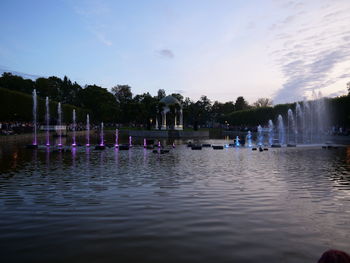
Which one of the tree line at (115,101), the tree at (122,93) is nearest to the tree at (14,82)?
the tree line at (115,101)

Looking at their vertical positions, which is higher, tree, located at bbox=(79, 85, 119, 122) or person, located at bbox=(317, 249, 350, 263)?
tree, located at bbox=(79, 85, 119, 122)

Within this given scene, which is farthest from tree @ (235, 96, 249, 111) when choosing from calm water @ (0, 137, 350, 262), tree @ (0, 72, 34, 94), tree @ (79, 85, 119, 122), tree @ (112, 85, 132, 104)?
calm water @ (0, 137, 350, 262)

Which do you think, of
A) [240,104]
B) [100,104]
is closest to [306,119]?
[100,104]

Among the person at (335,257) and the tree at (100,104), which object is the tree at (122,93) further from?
the person at (335,257)

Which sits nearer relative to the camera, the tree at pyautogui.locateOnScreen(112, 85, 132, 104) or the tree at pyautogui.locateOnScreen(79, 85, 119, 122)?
the tree at pyautogui.locateOnScreen(79, 85, 119, 122)

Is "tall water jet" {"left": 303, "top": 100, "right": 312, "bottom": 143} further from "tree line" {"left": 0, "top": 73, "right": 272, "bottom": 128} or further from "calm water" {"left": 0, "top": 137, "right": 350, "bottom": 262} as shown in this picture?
"calm water" {"left": 0, "top": 137, "right": 350, "bottom": 262}

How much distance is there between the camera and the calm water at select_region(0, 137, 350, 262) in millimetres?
6410

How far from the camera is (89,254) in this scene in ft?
20.5

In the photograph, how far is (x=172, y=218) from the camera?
8766 millimetres

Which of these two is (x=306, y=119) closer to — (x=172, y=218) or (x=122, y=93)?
(x=172, y=218)

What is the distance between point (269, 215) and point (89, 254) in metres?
5.02

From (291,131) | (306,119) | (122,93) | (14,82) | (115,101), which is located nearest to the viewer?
(306,119)

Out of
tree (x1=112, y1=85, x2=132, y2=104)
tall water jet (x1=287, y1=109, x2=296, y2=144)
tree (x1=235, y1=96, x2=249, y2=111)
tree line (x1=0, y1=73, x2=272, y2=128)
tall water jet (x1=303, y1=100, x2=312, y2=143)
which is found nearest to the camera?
tall water jet (x1=287, y1=109, x2=296, y2=144)

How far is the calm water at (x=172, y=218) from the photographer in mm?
6410
